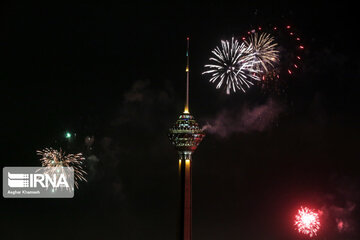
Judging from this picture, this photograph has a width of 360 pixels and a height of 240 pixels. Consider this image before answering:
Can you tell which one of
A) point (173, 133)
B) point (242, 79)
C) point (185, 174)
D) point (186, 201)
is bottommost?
point (186, 201)

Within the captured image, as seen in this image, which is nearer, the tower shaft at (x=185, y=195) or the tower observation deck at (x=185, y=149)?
the tower observation deck at (x=185, y=149)

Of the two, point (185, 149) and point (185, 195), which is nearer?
point (185, 149)

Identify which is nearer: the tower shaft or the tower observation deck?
the tower observation deck

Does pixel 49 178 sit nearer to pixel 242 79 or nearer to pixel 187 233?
pixel 187 233

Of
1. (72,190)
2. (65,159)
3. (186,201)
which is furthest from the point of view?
(72,190)

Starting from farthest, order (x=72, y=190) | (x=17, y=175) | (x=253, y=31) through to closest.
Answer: (x=72, y=190), (x=17, y=175), (x=253, y=31)

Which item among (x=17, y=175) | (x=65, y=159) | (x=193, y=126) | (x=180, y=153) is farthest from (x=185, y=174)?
(x=17, y=175)
